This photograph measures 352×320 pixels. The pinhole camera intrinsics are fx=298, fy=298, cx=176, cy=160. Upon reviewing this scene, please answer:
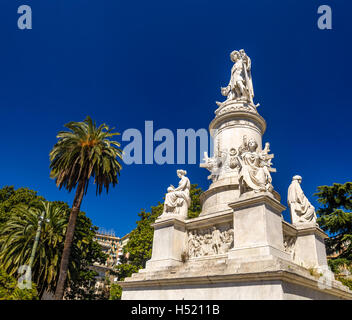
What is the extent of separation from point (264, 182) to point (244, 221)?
1.41m

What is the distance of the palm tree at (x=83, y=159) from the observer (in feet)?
70.1

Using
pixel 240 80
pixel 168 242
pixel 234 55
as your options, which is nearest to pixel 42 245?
pixel 168 242

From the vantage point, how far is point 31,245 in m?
23.3

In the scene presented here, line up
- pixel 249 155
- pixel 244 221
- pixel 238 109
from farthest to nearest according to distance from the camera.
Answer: pixel 238 109 → pixel 249 155 → pixel 244 221

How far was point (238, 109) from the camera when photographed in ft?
48.0

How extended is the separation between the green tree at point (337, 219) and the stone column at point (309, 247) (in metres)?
13.5

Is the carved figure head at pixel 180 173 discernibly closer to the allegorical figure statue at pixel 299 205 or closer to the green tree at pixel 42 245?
the allegorical figure statue at pixel 299 205

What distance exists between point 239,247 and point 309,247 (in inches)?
131

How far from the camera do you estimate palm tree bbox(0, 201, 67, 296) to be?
22.2m

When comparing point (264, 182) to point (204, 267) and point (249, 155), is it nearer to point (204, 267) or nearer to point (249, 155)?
point (249, 155)

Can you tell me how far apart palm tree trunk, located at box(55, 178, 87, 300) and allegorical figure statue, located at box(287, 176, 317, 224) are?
1440cm

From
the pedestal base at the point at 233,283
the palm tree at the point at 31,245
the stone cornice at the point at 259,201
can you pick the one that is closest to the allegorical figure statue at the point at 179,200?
the pedestal base at the point at 233,283

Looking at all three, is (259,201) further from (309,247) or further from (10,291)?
(10,291)
